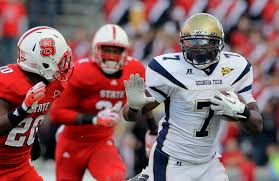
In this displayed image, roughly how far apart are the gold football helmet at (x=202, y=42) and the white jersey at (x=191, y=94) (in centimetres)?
6

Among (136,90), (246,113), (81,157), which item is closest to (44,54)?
(136,90)

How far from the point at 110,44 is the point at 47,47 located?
1.48 m

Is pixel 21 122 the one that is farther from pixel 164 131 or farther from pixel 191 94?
pixel 191 94

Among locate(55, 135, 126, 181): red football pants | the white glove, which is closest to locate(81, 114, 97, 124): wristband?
locate(55, 135, 126, 181): red football pants

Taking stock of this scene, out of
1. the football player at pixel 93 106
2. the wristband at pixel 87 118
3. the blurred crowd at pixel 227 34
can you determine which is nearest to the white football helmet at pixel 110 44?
the football player at pixel 93 106

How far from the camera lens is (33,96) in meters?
5.57

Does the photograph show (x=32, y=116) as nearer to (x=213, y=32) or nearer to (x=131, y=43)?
(x=213, y=32)

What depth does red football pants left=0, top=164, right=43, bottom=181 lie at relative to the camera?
19.5 ft

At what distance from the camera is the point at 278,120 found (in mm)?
11961

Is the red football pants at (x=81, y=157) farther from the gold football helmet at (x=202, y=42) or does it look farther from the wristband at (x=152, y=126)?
the gold football helmet at (x=202, y=42)

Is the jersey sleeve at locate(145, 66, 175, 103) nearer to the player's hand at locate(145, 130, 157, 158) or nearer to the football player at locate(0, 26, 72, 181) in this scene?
the football player at locate(0, 26, 72, 181)

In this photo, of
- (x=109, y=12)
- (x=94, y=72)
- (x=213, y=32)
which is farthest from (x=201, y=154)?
(x=109, y=12)

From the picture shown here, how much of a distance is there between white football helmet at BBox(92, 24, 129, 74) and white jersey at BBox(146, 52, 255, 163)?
5.39 ft

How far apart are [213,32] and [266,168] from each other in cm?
593
